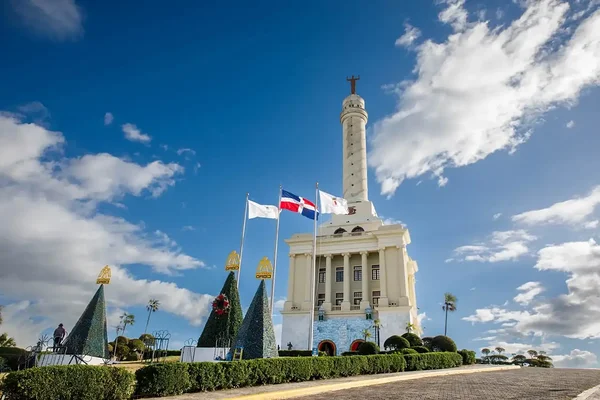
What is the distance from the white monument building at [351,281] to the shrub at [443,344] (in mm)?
6056

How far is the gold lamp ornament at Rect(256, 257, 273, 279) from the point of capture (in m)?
22.6

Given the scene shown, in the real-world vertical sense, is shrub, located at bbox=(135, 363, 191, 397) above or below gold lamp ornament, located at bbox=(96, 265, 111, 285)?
below

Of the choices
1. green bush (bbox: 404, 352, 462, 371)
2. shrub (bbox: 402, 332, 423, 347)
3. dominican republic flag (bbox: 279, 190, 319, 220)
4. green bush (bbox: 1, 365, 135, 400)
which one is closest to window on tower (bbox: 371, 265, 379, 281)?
shrub (bbox: 402, 332, 423, 347)

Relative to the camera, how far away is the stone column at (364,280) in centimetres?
4888

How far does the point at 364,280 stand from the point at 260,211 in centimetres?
2472

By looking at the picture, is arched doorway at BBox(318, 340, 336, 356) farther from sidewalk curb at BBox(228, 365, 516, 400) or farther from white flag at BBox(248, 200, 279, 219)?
sidewalk curb at BBox(228, 365, 516, 400)

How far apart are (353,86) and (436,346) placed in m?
48.2

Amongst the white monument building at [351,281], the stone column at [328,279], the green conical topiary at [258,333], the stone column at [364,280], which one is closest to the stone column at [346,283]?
the white monument building at [351,281]

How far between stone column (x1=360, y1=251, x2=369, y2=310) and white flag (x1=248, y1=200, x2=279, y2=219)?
23.3 m

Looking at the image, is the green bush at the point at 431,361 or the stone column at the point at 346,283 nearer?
the green bush at the point at 431,361

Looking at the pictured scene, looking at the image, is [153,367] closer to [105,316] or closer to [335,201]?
[105,316]

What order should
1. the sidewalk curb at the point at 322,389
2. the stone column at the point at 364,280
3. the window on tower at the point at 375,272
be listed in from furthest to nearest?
1. the window on tower at the point at 375,272
2. the stone column at the point at 364,280
3. the sidewalk curb at the point at 322,389

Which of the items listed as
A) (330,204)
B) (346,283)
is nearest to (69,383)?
(330,204)

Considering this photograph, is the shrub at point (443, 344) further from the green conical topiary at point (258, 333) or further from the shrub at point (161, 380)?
the shrub at point (161, 380)
